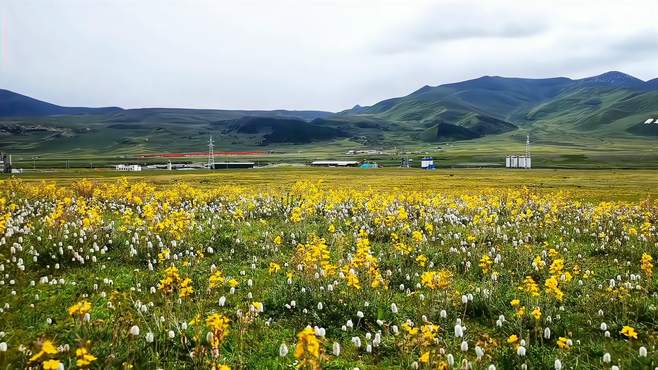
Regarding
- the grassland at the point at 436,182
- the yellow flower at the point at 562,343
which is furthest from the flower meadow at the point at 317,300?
the grassland at the point at 436,182

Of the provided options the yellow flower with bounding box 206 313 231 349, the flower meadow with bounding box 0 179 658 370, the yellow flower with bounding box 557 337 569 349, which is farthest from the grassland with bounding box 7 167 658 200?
the yellow flower with bounding box 557 337 569 349

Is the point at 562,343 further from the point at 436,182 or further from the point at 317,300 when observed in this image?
the point at 436,182

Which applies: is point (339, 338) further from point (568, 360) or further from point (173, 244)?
point (173, 244)

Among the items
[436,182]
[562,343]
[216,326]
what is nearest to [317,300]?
[216,326]

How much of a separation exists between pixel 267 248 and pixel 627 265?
10158mm

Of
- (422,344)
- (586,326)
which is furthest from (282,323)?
(586,326)

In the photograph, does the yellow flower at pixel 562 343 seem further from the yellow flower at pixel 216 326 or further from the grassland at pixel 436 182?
the grassland at pixel 436 182

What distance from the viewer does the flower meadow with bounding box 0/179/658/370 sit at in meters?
7.46

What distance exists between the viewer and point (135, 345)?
7.65 m

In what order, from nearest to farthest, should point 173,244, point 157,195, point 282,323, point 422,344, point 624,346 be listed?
point 422,344 → point 624,346 → point 282,323 → point 173,244 → point 157,195

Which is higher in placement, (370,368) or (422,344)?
(422,344)

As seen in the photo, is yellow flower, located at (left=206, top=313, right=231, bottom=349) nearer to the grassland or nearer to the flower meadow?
the flower meadow

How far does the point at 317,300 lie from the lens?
10023 mm

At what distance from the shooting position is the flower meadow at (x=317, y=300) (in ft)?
24.5
